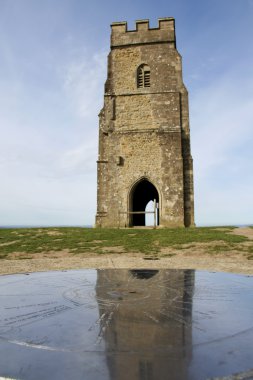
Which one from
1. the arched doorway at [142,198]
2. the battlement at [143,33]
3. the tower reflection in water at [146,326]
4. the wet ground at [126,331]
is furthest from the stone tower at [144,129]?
the wet ground at [126,331]

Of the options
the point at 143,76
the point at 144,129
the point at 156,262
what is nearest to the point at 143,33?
the point at 143,76

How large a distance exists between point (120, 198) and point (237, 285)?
1510 centimetres

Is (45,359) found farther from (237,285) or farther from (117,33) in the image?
(117,33)

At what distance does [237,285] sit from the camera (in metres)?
4.21

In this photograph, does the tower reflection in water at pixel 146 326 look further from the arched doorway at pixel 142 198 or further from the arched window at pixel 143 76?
the arched doorway at pixel 142 198

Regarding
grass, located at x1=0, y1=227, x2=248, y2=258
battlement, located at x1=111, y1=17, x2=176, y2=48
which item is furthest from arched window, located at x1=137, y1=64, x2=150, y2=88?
grass, located at x1=0, y1=227, x2=248, y2=258

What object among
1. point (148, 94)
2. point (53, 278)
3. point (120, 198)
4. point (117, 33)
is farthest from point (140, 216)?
point (53, 278)

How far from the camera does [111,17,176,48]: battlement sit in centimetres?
2046

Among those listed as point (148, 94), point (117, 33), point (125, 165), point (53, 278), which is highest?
point (117, 33)

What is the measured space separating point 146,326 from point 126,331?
0.64 feet

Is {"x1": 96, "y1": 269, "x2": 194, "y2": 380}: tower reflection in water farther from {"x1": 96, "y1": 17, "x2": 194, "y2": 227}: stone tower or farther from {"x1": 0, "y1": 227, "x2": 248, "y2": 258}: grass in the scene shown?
{"x1": 96, "y1": 17, "x2": 194, "y2": 227}: stone tower

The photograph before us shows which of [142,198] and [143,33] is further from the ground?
[143,33]

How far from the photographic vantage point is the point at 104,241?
42.0 ft

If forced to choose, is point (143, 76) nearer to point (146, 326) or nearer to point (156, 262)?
point (156, 262)
